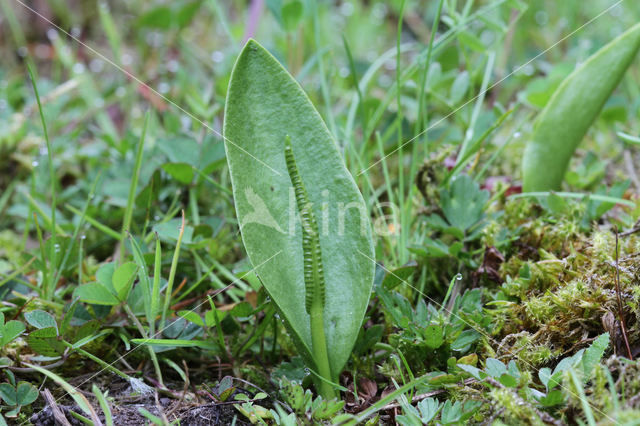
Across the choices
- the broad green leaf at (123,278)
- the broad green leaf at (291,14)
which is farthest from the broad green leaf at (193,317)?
the broad green leaf at (291,14)

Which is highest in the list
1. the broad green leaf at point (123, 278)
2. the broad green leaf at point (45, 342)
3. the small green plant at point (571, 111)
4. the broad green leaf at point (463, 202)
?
the small green plant at point (571, 111)

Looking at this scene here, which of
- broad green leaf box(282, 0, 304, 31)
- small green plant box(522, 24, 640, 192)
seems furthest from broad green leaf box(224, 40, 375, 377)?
broad green leaf box(282, 0, 304, 31)

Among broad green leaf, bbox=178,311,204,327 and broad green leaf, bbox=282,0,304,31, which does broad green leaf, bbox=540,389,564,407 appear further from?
Result: broad green leaf, bbox=282,0,304,31

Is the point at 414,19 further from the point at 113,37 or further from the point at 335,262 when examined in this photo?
the point at 335,262

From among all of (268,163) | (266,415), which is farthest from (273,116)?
(266,415)

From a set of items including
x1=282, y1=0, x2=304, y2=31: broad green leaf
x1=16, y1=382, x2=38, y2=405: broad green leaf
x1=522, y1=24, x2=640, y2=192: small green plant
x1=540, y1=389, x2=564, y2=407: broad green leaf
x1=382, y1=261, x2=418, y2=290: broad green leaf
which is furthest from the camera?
x1=282, y1=0, x2=304, y2=31: broad green leaf

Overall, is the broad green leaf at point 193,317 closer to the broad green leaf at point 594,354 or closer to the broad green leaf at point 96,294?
the broad green leaf at point 96,294
